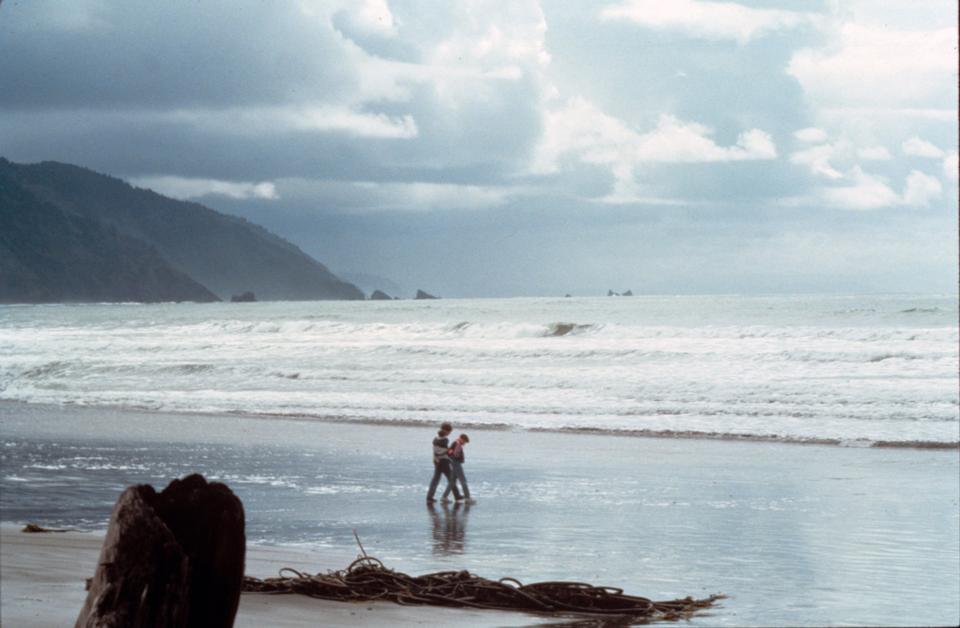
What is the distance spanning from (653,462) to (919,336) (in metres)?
32.6

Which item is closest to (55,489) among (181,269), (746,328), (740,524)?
(740,524)

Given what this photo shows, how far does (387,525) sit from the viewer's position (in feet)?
37.8

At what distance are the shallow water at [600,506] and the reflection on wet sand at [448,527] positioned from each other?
0.16ft

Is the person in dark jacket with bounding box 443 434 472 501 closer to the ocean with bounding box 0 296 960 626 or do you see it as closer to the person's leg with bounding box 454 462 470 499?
the person's leg with bounding box 454 462 470 499

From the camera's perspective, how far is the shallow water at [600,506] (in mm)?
8898

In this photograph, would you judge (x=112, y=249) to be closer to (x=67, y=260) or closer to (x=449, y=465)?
(x=67, y=260)

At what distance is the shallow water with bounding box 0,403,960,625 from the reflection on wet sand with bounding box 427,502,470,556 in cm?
5

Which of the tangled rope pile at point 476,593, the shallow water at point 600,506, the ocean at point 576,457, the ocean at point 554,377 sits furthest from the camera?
the ocean at point 554,377

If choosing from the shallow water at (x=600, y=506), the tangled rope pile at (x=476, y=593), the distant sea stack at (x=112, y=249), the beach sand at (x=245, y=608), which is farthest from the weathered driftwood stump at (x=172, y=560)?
the distant sea stack at (x=112, y=249)

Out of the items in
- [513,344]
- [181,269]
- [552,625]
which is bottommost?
[552,625]

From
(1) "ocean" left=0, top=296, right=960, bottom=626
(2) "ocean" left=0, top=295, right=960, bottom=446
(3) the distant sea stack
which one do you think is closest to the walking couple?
(1) "ocean" left=0, top=296, right=960, bottom=626

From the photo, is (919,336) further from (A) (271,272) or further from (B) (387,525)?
(A) (271,272)

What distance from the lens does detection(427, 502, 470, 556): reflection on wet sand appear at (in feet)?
34.0

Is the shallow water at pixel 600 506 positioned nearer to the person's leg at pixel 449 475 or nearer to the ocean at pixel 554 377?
the person's leg at pixel 449 475
